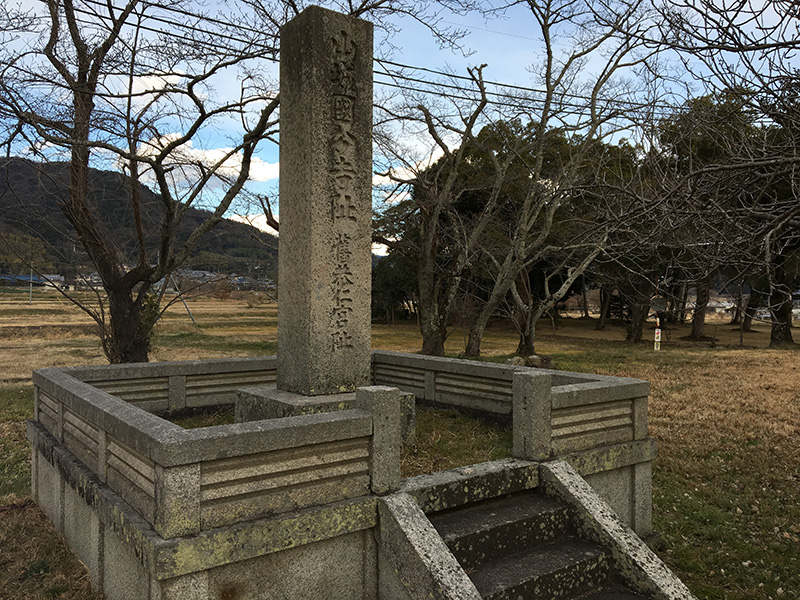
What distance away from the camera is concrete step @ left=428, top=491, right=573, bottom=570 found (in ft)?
13.9

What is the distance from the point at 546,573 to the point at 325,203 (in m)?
3.70

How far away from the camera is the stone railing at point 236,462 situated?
3494 millimetres

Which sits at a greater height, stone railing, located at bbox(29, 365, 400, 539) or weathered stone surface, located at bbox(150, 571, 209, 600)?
stone railing, located at bbox(29, 365, 400, 539)

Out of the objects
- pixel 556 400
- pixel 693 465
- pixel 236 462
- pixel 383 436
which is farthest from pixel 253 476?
pixel 693 465

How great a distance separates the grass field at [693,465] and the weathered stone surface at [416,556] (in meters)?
1.54

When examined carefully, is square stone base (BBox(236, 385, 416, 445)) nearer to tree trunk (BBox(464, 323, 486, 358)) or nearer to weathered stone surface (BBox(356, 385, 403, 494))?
weathered stone surface (BBox(356, 385, 403, 494))

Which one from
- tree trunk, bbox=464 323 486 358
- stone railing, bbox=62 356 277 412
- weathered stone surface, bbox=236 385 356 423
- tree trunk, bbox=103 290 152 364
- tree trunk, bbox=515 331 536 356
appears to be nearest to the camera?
weathered stone surface, bbox=236 385 356 423

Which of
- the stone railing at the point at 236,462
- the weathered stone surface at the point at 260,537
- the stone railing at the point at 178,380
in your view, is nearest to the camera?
the weathered stone surface at the point at 260,537

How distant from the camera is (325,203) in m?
5.92

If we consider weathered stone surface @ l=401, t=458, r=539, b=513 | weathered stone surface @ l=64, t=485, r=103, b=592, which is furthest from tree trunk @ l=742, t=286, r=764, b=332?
weathered stone surface @ l=64, t=485, r=103, b=592

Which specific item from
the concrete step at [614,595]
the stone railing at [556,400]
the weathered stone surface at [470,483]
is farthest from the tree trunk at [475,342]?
the concrete step at [614,595]

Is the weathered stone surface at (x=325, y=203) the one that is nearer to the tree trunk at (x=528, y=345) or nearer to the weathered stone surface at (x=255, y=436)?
the weathered stone surface at (x=255, y=436)

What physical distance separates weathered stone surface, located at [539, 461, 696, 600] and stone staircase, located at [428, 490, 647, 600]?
8 centimetres

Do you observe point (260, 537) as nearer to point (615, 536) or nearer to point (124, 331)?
point (615, 536)
